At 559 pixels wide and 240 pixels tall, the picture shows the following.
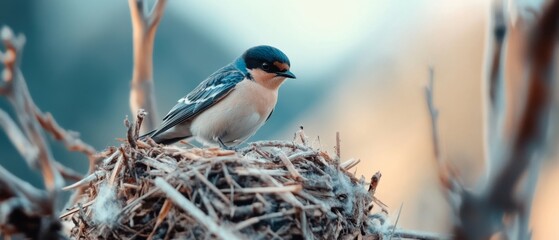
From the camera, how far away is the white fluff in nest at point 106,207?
2666mm

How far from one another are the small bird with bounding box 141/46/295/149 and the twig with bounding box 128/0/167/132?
17cm

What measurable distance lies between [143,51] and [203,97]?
415 millimetres

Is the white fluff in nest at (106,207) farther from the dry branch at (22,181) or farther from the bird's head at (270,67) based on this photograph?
the bird's head at (270,67)

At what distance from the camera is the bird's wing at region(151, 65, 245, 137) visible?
13.4ft

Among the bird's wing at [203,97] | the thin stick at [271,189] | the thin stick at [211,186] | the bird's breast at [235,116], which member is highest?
the bird's wing at [203,97]

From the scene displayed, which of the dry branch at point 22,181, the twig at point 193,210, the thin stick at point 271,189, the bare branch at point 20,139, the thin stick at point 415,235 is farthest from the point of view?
the thin stick at point 415,235

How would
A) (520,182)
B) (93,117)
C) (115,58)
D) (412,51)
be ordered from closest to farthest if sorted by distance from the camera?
1. (520,182)
2. (412,51)
3. (93,117)
4. (115,58)

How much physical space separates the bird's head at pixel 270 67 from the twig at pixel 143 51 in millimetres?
595

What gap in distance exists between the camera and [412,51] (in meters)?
8.51

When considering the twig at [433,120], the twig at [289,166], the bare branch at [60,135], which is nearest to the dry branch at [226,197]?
the twig at [289,166]

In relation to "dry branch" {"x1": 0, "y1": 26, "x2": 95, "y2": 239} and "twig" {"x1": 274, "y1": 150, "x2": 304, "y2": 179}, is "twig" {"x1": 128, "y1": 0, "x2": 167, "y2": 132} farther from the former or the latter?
"twig" {"x1": 274, "y1": 150, "x2": 304, "y2": 179}

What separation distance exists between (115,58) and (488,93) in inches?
378

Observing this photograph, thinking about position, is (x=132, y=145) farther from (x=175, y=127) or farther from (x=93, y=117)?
(x=93, y=117)

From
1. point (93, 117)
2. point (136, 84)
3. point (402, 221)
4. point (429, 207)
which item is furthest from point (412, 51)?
point (429, 207)
